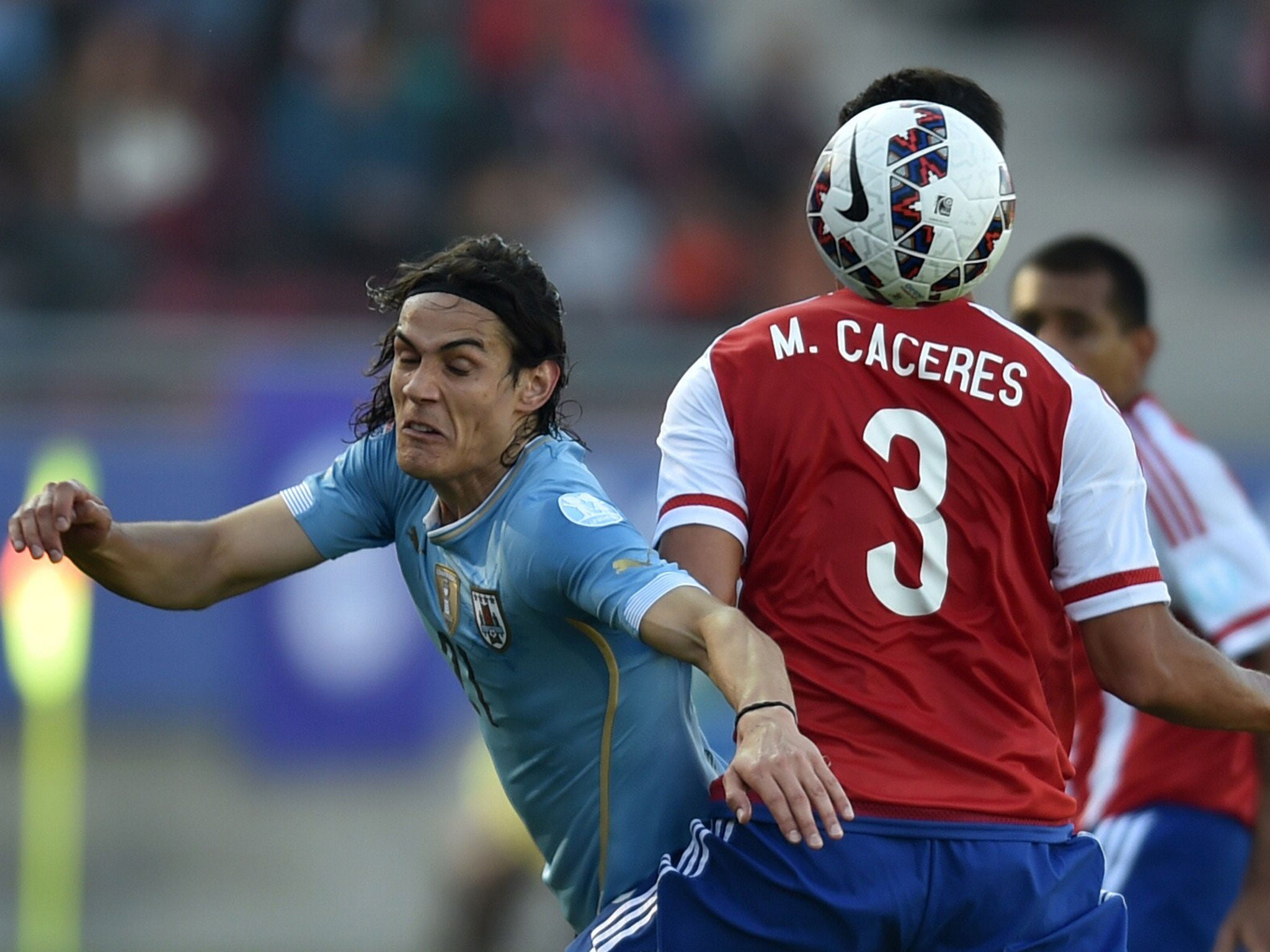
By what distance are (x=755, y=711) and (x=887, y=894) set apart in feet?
1.80

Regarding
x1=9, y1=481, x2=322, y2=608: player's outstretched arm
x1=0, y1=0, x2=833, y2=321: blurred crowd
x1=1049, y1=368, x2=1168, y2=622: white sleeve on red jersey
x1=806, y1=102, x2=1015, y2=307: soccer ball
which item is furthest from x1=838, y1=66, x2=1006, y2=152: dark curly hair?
x1=0, y1=0, x2=833, y2=321: blurred crowd

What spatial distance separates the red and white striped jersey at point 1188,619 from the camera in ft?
16.4

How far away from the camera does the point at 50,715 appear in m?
10.1

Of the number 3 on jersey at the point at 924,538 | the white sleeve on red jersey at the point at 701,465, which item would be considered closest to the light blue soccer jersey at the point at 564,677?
the white sleeve on red jersey at the point at 701,465

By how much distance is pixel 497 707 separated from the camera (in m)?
4.22

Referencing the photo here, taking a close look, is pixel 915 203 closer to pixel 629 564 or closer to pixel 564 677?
pixel 629 564

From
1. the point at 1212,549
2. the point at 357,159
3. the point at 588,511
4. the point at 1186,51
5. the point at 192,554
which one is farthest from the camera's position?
the point at 1186,51

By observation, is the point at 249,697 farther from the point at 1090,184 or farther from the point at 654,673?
the point at 1090,184

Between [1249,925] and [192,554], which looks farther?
[1249,925]

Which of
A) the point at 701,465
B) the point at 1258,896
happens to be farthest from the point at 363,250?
the point at 701,465

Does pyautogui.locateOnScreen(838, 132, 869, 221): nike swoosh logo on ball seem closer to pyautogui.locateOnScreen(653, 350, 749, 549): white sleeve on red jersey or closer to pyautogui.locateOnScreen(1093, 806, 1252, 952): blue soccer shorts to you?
pyautogui.locateOnScreen(653, 350, 749, 549): white sleeve on red jersey

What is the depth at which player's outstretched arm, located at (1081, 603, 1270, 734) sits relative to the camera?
380 cm

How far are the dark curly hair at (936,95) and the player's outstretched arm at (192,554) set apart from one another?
150cm

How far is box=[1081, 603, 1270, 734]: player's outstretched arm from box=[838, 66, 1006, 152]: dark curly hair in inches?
40.3
